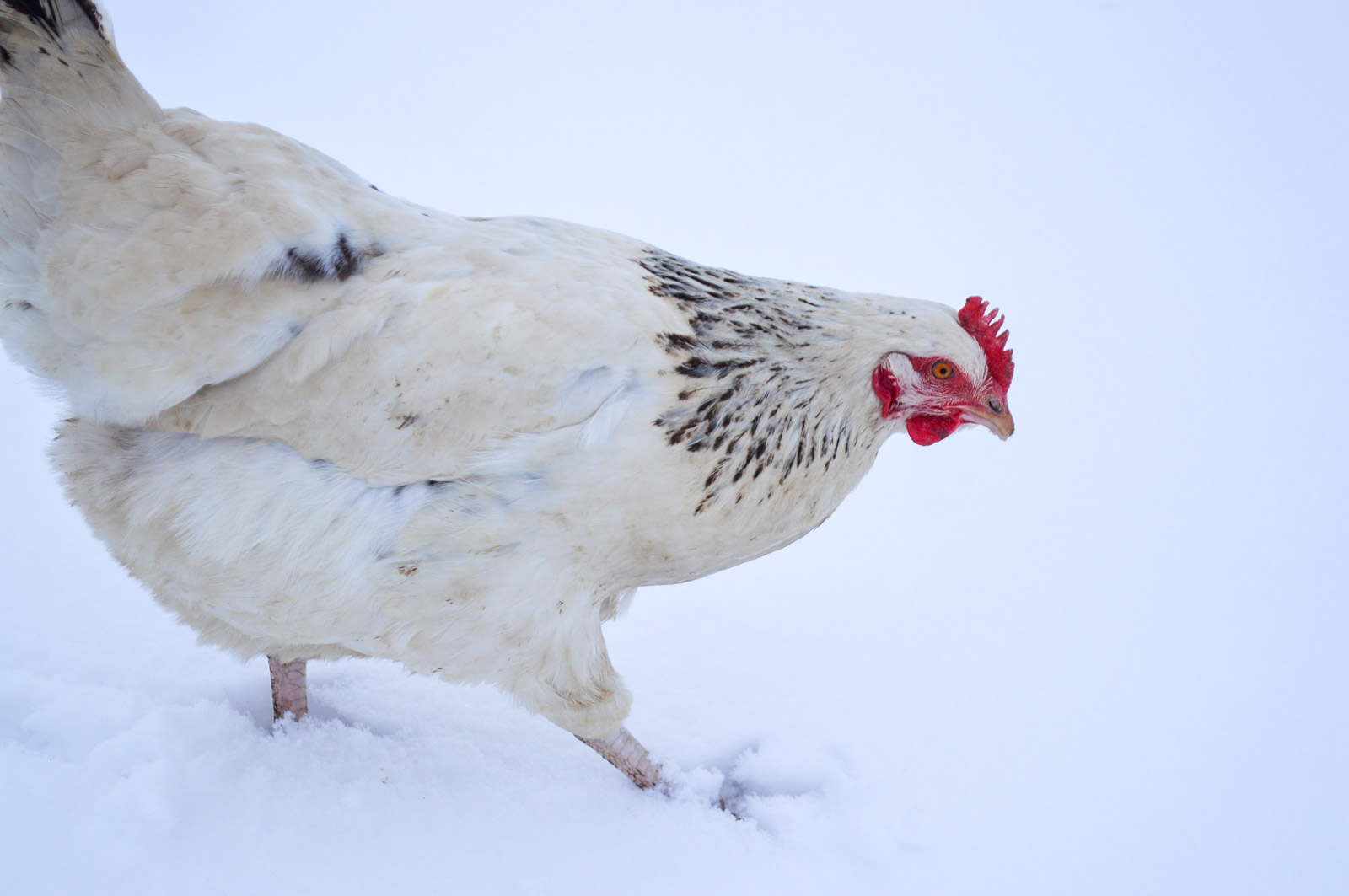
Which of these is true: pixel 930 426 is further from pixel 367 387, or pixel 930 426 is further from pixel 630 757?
pixel 367 387

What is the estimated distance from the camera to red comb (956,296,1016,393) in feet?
6.45

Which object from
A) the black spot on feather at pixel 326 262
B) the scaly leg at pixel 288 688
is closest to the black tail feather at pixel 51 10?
the black spot on feather at pixel 326 262

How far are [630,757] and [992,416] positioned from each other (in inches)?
47.5

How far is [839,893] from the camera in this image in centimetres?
190

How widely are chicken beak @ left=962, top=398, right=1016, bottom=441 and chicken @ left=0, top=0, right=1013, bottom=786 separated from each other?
5.6 inches

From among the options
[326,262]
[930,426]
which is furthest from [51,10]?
[930,426]

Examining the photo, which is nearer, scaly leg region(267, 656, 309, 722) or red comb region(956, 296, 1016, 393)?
red comb region(956, 296, 1016, 393)

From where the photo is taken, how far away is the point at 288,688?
2.17 meters

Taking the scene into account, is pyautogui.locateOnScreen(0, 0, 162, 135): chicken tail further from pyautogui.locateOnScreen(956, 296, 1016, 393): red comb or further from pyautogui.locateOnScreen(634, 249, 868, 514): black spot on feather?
pyautogui.locateOnScreen(956, 296, 1016, 393): red comb

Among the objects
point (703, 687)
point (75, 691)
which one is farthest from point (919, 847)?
point (75, 691)

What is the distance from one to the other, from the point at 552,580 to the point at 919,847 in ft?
3.63

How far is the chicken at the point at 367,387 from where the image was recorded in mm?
1597

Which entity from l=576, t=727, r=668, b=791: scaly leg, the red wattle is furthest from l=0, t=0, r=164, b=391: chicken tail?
the red wattle

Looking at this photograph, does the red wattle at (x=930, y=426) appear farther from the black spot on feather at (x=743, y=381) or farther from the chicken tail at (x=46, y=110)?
the chicken tail at (x=46, y=110)
